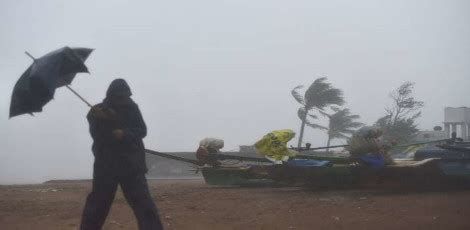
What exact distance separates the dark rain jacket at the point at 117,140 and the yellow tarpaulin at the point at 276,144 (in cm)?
474

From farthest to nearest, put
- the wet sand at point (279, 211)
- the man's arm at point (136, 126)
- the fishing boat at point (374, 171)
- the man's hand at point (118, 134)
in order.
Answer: the fishing boat at point (374, 171) < the wet sand at point (279, 211) < the man's arm at point (136, 126) < the man's hand at point (118, 134)

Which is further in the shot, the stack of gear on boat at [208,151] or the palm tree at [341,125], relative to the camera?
the palm tree at [341,125]

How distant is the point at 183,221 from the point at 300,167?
150 inches

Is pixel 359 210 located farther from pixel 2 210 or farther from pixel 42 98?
pixel 2 210

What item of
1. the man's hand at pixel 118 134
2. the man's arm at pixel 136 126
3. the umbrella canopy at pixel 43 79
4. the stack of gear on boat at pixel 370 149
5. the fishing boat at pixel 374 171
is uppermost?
the umbrella canopy at pixel 43 79

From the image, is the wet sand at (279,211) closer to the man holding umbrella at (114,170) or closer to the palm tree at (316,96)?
the man holding umbrella at (114,170)

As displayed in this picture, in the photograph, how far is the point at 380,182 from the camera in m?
8.56

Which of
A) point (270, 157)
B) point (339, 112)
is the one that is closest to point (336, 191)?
point (270, 157)

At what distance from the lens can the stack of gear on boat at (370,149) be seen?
326 inches

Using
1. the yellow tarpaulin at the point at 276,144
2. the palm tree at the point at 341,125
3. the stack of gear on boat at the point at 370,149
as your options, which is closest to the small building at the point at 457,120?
the palm tree at the point at 341,125

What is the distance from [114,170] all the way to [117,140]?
0.28 meters

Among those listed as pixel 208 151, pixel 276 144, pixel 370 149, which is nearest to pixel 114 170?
pixel 276 144

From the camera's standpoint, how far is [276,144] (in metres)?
8.75

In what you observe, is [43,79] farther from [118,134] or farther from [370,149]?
[370,149]
